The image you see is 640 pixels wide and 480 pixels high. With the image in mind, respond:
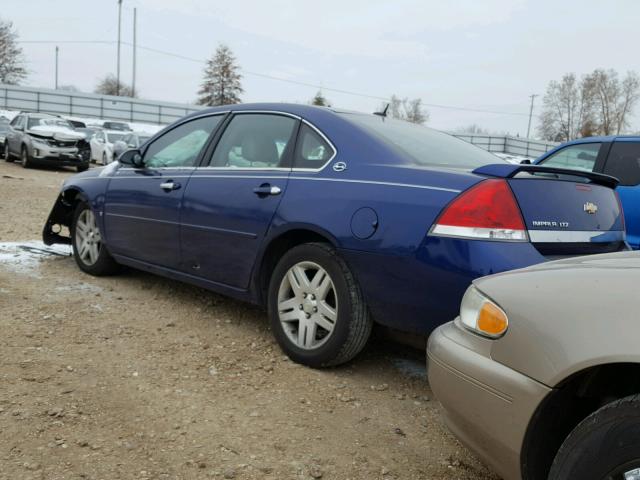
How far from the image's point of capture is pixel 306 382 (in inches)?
127

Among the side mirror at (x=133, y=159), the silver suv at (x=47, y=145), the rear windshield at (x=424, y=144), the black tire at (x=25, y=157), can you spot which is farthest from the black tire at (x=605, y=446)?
the black tire at (x=25, y=157)

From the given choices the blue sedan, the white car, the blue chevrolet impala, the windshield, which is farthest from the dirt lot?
the windshield

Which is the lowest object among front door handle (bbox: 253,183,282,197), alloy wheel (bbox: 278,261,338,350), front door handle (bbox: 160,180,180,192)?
alloy wheel (bbox: 278,261,338,350)

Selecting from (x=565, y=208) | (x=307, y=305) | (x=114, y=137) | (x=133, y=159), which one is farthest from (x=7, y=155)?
(x=565, y=208)

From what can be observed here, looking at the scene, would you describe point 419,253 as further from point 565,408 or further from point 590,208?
point 565,408

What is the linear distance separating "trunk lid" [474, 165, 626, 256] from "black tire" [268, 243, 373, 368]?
2.89ft

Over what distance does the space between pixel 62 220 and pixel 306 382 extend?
3657 mm

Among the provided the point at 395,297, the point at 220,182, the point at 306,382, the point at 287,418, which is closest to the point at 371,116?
the point at 220,182

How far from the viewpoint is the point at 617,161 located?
6.09m

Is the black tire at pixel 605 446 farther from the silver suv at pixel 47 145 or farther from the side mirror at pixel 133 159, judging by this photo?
the silver suv at pixel 47 145

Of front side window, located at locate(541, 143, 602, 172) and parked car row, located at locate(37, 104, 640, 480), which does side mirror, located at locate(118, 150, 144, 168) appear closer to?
parked car row, located at locate(37, 104, 640, 480)

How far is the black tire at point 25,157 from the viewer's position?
1734 cm

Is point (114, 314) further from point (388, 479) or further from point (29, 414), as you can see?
point (388, 479)

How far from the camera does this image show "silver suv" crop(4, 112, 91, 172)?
1720 cm
